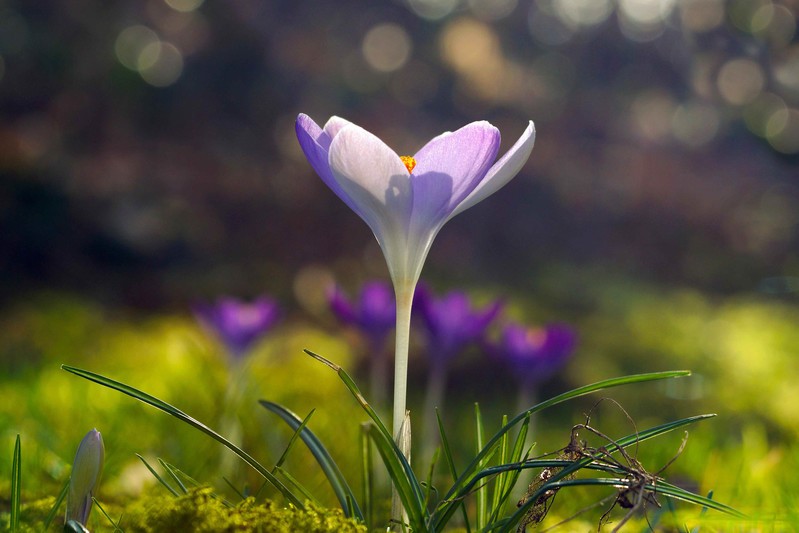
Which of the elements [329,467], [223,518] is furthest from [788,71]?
[223,518]

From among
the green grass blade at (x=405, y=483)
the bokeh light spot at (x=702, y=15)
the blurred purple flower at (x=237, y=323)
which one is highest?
the bokeh light spot at (x=702, y=15)

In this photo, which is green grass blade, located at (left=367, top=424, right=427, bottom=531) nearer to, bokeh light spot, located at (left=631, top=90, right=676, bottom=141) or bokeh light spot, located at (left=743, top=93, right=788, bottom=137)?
bokeh light spot, located at (left=743, top=93, right=788, bottom=137)

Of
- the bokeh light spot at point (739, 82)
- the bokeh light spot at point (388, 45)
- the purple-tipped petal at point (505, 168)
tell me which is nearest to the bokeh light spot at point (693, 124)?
the bokeh light spot at point (388, 45)

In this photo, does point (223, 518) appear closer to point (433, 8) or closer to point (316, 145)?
point (316, 145)

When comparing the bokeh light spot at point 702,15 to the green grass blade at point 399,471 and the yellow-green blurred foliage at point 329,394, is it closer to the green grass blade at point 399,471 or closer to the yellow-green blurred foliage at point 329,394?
the yellow-green blurred foliage at point 329,394

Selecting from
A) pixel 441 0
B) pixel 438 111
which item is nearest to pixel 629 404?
pixel 438 111

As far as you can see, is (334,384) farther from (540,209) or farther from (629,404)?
(540,209)
